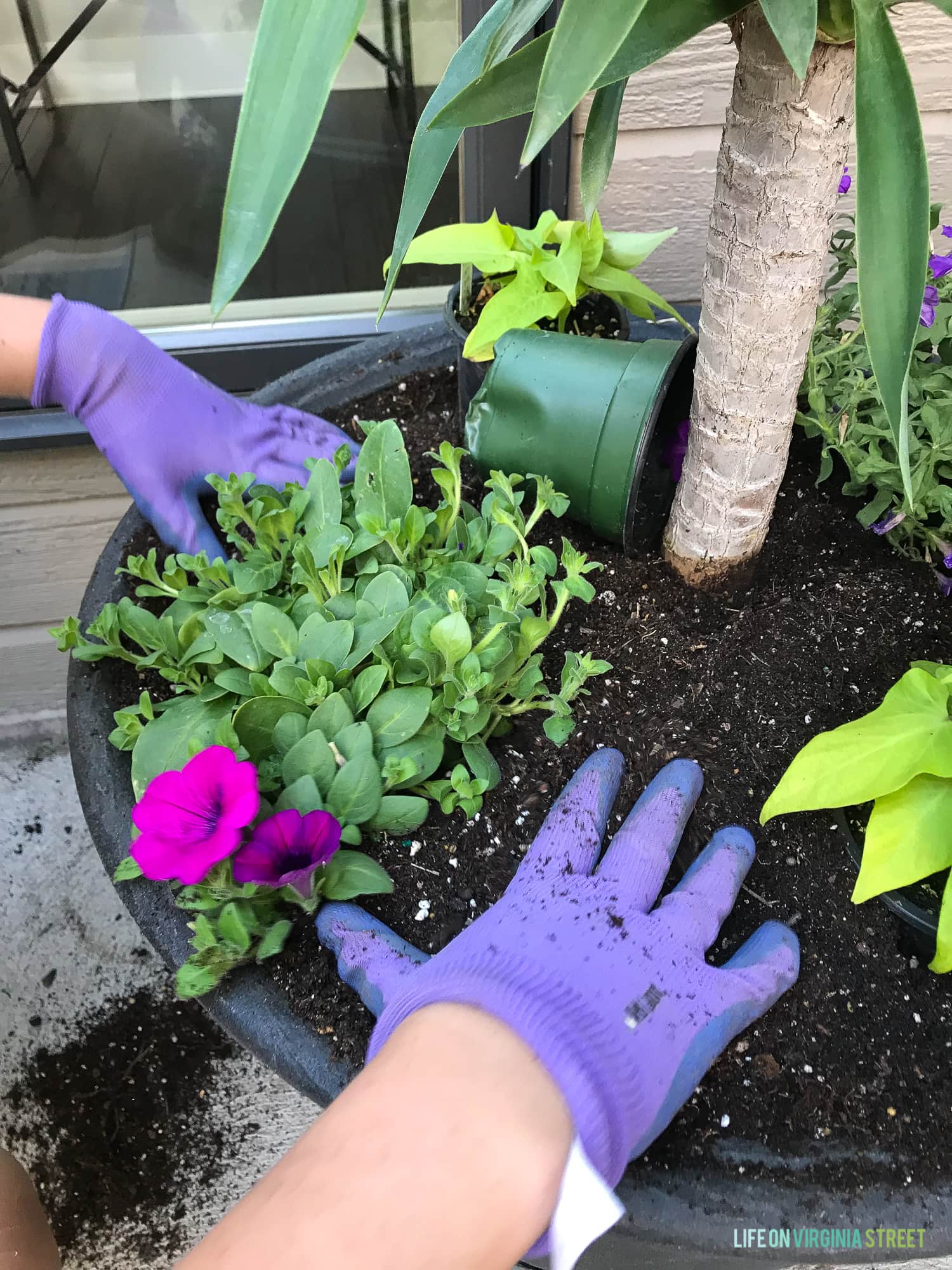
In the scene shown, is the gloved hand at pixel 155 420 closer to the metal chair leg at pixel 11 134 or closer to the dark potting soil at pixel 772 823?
the dark potting soil at pixel 772 823

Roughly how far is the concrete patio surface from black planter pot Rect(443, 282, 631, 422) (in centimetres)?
86

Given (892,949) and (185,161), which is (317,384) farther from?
(892,949)

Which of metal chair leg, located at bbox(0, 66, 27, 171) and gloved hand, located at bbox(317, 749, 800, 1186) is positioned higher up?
metal chair leg, located at bbox(0, 66, 27, 171)

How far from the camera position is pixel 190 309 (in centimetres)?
125

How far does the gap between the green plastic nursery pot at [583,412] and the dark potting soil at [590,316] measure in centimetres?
15

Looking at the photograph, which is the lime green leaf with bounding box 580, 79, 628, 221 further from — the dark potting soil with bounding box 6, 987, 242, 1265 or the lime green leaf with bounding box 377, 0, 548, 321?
the dark potting soil with bounding box 6, 987, 242, 1265

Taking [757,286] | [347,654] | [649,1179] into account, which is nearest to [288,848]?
[347,654]

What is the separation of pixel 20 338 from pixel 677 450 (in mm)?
684

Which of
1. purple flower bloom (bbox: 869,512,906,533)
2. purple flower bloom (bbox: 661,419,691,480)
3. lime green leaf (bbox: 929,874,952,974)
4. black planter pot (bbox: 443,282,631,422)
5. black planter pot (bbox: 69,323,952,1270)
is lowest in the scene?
black planter pot (bbox: 69,323,952,1270)

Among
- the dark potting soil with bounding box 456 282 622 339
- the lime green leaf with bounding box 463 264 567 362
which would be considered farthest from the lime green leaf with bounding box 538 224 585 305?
the dark potting soil with bounding box 456 282 622 339

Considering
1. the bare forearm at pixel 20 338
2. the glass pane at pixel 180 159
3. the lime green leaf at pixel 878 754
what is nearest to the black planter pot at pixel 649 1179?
the lime green leaf at pixel 878 754

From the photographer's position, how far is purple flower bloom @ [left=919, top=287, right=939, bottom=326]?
0.73 meters

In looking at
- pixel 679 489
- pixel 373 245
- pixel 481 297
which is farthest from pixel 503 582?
pixel 373 245

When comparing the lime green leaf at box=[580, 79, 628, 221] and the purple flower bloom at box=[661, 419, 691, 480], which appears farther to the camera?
the purple flower bloom at box=[661, 419, 691, 480]
